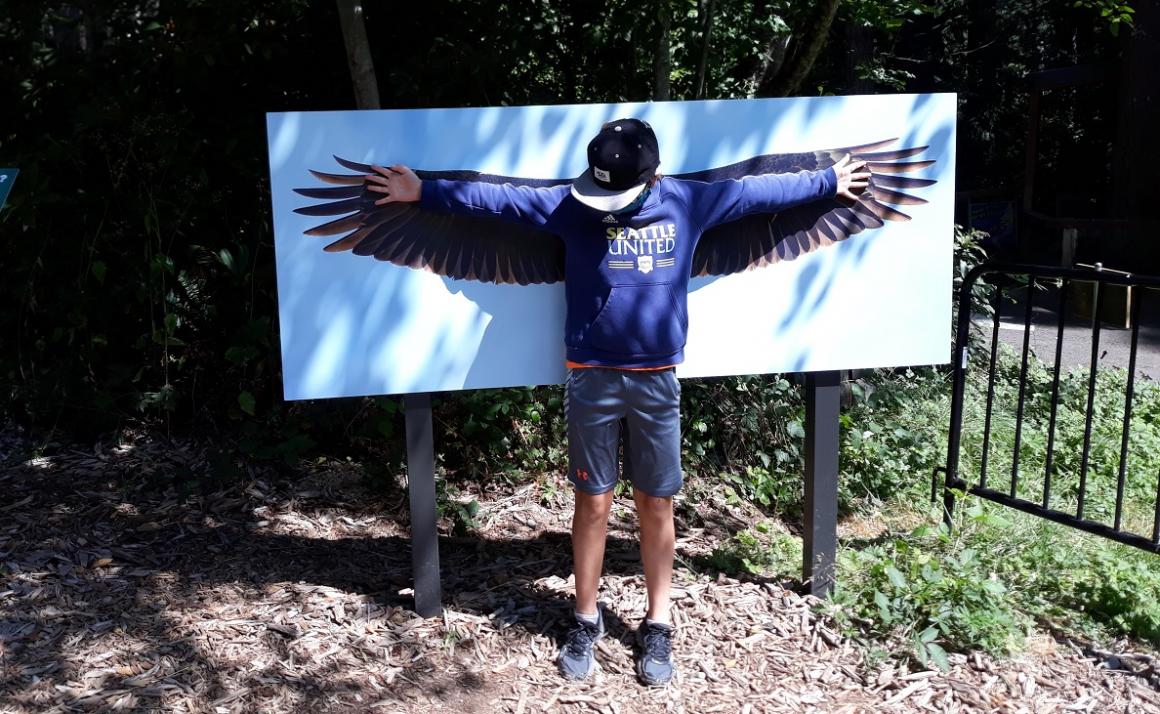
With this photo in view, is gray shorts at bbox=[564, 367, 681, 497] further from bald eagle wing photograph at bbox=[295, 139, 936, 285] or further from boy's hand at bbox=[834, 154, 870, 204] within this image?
boy's hand at bbox=[834, 154, 870, 204]

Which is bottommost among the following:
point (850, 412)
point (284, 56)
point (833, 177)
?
point (850, 412)

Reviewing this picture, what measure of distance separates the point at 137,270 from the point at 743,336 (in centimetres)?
319

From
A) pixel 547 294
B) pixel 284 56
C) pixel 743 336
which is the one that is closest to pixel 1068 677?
pixel 743 336

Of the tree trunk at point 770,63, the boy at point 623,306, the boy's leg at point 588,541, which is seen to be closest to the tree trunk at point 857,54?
the tree trunk at point 770,63

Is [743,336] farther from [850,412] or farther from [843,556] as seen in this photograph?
[850,412]

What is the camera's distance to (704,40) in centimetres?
523

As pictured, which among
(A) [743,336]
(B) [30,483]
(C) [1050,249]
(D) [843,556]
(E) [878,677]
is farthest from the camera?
(C) [1050,249]

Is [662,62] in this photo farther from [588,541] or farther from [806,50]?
[588,541]

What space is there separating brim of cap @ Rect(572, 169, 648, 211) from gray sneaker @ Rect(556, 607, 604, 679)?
1371mm

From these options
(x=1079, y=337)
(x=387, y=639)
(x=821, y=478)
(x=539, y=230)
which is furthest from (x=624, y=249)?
(x=1079, y=337)

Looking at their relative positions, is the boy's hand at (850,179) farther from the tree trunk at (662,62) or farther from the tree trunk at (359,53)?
the tree trunk at (359,53)

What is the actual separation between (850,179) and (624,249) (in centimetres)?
96

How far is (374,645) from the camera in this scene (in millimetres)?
3516

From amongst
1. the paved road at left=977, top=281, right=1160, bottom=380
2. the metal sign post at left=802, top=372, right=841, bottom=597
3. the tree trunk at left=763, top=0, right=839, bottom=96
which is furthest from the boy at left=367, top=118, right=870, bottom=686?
the paved road at left=977, top=281, right=1160, bottom=380
